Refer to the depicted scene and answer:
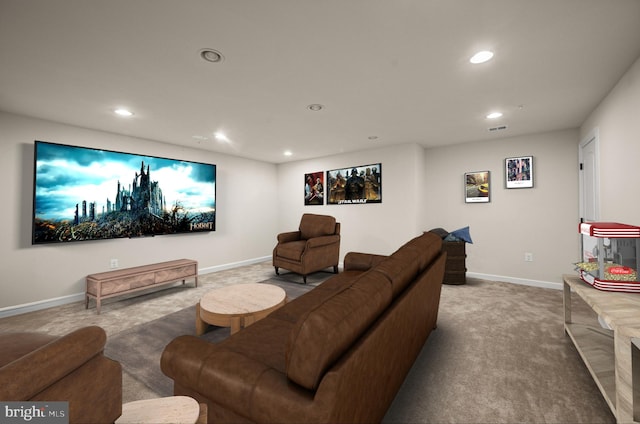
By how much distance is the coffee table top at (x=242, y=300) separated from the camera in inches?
87.0

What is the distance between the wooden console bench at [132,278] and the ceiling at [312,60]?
2.04 m

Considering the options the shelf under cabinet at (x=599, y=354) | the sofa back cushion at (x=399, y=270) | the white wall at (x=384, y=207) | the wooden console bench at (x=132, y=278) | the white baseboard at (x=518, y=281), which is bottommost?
the white baseboard at (x=518, y=281)

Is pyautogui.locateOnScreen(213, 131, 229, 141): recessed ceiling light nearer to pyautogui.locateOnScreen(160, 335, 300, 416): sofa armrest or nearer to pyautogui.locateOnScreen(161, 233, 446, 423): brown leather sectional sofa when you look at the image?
pyautogui.locateOnScreen(161, 233, 446, 423): brown leather sectional sofa

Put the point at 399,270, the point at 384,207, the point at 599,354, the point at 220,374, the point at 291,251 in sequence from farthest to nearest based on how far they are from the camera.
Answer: the point at 384,207 → the point at 291,251 → the point at 599,354 → the point at 399,270 → the point at 220,374

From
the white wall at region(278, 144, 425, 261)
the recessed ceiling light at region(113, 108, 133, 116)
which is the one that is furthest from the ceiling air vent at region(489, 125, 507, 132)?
the recessed ceiling light at region(113, 108, 133, 116)

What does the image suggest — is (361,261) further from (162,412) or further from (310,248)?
(162,412)

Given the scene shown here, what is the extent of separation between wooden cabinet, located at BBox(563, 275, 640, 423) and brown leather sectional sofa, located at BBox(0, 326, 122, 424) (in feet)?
7.12

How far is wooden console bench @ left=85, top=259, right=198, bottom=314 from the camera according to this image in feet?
10.4

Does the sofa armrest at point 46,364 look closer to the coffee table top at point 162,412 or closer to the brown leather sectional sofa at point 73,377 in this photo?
the brown leather sectional sofa at point 73,377

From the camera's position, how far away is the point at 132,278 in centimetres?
342

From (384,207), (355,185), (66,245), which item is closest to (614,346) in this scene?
(384,207)

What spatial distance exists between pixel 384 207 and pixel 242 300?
3421 millimetres

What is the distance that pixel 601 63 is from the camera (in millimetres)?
2170

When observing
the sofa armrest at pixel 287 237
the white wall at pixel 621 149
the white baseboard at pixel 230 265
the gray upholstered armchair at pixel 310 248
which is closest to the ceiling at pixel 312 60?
the white wall at pixel 621 149
